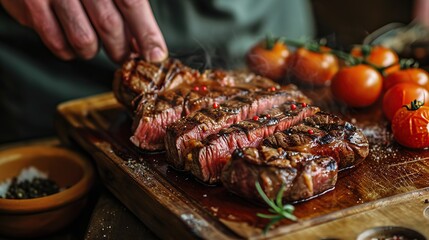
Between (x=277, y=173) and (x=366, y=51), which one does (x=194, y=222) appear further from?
(x=366, y=51)

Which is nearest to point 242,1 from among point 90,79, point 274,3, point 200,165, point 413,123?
point 274,3

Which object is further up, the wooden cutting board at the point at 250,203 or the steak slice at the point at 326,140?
the steak slice at the point at 326,140

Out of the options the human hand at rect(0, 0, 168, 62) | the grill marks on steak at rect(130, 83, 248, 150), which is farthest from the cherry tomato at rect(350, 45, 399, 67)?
the human hand at rect(0, 0, 168, 62)

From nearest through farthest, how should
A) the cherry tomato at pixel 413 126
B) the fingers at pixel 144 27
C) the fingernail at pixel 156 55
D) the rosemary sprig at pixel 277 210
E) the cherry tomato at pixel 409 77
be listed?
the rosemary sprig at pixel 277 210 → the cherry tomato at pixel 413 126 → the fingers at pixel 144 27 → the fingernail at pixel 156 55 → the cherry tomato at pixel 409 77

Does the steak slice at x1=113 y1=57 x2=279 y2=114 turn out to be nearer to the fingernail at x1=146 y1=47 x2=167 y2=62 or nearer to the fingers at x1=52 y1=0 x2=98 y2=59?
the fingernail at x1=146 y1=47 x2=167 y2=62

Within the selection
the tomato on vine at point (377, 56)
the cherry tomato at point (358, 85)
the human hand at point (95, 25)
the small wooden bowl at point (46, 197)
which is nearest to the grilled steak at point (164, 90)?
the human hand at point (95, 25)

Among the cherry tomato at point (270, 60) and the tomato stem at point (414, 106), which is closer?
the tomato stem at point (414, 106)

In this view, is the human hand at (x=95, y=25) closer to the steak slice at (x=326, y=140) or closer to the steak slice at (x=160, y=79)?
the steak slice at (x=160, y=79)
